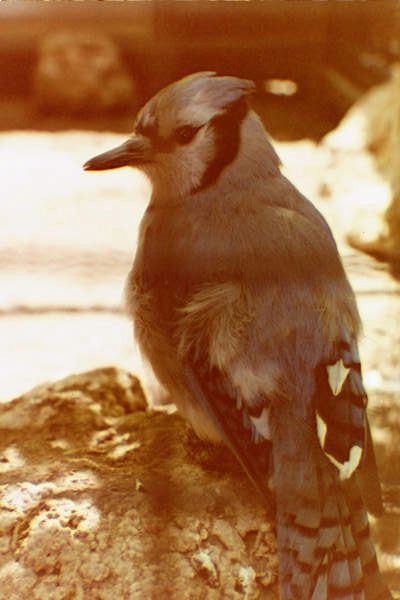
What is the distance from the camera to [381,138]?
3.04 m

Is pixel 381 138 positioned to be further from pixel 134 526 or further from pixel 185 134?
pixel 134 526

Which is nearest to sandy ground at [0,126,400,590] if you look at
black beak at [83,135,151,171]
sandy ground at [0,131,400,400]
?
sandy ground at [0,131,400,400]

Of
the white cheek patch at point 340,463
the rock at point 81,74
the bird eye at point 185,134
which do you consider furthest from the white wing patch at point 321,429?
the rock at point 81,74

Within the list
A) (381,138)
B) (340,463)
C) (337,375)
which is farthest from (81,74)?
(381,138)

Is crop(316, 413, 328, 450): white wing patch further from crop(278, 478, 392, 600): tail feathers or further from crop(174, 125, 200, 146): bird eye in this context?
crop(174, 125, 200, 146): bird eye

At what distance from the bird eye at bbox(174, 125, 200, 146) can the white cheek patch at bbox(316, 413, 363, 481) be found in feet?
1.62

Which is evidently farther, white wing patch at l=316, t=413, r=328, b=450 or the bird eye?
the bird eye

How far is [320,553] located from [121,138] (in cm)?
84

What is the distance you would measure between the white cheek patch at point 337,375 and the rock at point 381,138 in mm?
1120

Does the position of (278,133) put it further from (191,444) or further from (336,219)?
(336,219)

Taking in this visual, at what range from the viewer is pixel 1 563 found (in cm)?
142

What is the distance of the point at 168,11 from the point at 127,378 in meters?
0.75

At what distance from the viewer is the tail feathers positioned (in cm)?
139

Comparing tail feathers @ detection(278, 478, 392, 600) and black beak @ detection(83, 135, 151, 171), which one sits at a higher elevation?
black beak @ detection(83, 135, 151, 171)
